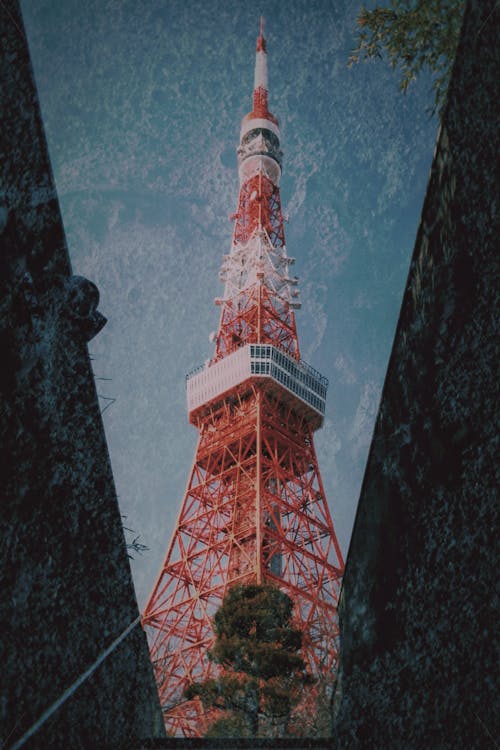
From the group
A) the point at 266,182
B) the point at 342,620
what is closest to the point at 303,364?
the point at 266,182

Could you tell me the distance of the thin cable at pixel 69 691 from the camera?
1.33 meters

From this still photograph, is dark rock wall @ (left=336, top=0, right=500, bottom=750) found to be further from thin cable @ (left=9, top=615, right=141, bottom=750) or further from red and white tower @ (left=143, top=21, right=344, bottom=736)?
red and white tower @ (left=143, top=21, right=344, bottom=736)

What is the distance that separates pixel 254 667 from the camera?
1155 cm

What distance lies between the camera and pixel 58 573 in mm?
1498

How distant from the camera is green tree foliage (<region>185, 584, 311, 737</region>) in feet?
35.6

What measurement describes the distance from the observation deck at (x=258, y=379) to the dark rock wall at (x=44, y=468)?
25322 millimetres

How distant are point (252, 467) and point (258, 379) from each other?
14.0 ft

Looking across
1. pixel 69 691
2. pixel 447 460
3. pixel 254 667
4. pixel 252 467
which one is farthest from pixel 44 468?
pixel 252 467

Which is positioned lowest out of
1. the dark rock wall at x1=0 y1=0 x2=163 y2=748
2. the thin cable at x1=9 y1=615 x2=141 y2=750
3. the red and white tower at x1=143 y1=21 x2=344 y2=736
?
the thin cable at x1=9 y1=615 x2=141 y2=750

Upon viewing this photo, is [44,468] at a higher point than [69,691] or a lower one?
higher

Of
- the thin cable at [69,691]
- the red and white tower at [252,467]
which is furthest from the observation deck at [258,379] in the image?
the thin cable at [69,691]

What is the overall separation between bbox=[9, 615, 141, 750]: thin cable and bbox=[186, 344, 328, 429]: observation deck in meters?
25.1

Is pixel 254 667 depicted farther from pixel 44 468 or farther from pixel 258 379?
pixel 258 379

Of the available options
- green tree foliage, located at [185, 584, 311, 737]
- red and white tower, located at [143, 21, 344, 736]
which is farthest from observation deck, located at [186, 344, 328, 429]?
green tree foliage, located at [185, 584, 311, 737]
